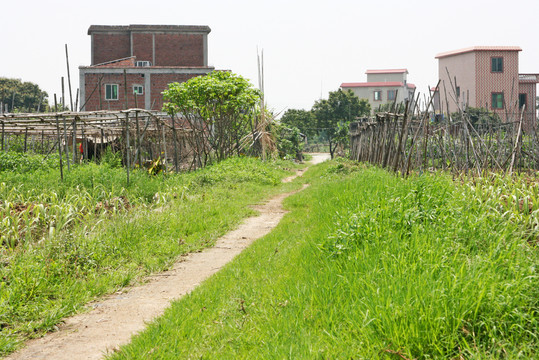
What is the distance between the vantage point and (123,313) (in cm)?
495

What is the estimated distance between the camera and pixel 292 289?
179 inches

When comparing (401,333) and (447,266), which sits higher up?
(447,266)

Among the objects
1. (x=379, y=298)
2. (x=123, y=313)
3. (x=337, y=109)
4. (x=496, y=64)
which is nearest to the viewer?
(x=379, y=298)

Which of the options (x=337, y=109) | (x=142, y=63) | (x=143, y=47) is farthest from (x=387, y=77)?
(x=142, y=63)

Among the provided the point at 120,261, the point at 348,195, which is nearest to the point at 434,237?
the point at 348,195

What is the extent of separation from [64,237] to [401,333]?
Answer: 15.7 ft

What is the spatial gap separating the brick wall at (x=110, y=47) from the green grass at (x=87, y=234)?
3188cm

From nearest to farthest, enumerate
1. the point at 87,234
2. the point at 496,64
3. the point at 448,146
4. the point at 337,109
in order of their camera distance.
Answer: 1. the point at 87,234
2. the point at 448,146
3. the point at 496,64
4. the point at 337,109

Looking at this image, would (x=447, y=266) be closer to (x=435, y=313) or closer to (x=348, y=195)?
(x=435, y=313)

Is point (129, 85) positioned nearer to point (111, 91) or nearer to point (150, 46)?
point (111, 91)

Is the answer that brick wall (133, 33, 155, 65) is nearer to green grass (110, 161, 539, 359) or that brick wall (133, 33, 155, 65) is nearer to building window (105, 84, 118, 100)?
building window (105, 84, 118, 100)

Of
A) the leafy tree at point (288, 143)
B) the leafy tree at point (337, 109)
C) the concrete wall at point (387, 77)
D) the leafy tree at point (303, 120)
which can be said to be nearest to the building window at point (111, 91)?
the leafy tree at point (288, 143)

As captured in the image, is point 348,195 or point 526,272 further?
point 348,195

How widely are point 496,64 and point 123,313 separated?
159 feet
